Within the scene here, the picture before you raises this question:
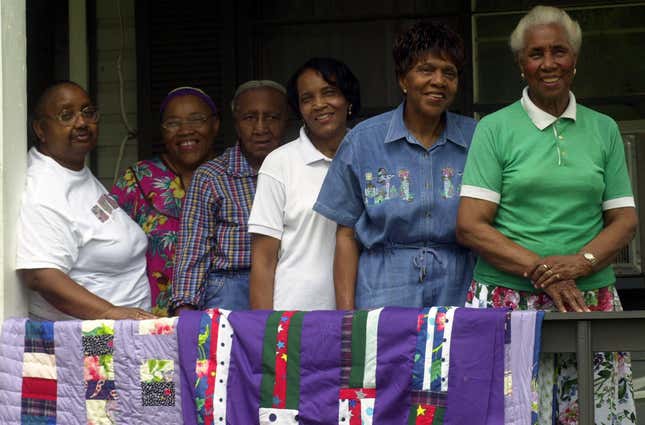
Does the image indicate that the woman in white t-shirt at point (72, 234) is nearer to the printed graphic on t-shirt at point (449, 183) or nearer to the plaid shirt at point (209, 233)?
Result: the plaid shirt at point (209, 233)

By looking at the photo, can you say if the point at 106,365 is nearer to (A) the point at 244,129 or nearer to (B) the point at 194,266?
(B) the point at 194,266

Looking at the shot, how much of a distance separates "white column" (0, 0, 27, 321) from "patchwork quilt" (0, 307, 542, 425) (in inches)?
7.2

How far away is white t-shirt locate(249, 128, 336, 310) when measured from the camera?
4246mm

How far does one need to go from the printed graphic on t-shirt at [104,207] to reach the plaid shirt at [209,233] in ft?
0.95

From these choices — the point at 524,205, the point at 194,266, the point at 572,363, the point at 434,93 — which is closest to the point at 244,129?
the point at 194,266

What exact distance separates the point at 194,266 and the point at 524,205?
141 cm

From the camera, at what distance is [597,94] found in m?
5.96

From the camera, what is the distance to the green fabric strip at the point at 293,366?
Answer: 147 inches

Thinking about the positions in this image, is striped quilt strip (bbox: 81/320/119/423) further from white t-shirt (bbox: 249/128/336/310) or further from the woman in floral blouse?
the woman in floral blouse

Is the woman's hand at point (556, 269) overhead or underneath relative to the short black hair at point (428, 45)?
underneath

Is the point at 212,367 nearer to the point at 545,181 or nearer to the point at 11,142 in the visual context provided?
the point at 11,142

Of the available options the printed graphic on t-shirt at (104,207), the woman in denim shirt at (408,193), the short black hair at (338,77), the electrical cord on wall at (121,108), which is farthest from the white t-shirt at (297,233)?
the electrical cord on wall at (121,108)

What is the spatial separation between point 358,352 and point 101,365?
93cm

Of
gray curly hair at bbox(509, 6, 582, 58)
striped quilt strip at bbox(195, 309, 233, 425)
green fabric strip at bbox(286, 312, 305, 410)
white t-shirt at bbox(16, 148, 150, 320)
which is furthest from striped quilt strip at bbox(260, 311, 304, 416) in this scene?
gray curly hair at bbox(509, 6, 582, 58)
